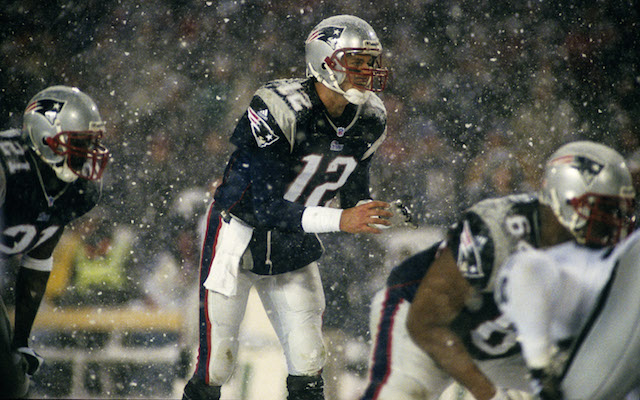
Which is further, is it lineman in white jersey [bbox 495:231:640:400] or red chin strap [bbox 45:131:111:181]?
red chin strap [bbox 45:131:111:181]

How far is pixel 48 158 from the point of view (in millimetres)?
1762

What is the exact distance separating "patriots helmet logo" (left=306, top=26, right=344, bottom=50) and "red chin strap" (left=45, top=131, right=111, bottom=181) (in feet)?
2.08

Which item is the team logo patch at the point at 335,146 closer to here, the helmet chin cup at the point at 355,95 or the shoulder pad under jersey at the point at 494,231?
the helmet chin cup at the point at 355,95

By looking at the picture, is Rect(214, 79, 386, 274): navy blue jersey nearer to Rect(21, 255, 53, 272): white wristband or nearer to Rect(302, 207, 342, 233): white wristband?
Rect(302, 207, 342, 233): white wristband

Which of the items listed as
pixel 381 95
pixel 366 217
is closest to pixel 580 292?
pixel 366 217

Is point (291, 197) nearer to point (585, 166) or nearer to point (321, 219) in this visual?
point (321, 219)

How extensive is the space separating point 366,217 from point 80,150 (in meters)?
0.75

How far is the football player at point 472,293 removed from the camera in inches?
54.9

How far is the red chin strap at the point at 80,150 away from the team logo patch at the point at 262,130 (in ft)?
1.31

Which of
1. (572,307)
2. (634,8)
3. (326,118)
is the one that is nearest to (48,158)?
(326,118)

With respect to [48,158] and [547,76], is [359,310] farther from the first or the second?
[48,158]

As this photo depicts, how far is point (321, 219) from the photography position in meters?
1.77

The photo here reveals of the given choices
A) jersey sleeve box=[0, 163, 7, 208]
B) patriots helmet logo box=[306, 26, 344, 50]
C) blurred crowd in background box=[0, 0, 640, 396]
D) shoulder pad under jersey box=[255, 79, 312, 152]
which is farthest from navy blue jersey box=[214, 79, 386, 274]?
blurred crowd in background box=[0, 0, 640, 396]

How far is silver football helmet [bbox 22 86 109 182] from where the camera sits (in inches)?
68.7
